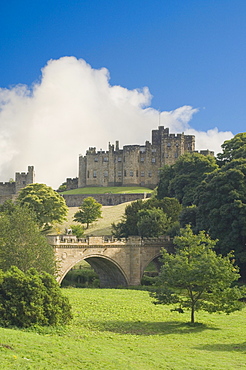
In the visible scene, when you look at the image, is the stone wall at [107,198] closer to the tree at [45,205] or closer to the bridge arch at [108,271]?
the tree at [45,205]

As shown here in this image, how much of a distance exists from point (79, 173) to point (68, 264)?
67.7m

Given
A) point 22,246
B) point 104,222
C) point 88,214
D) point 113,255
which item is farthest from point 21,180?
point 22,246

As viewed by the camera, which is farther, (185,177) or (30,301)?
(185,177)

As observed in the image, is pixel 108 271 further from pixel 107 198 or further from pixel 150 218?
pixel 107 198

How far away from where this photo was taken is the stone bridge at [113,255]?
154ft

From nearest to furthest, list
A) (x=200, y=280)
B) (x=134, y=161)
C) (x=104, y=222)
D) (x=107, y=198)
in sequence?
(x=200, y=280) < (x=104, y=222) < (x=107, y=198) < (x=134, y=161)

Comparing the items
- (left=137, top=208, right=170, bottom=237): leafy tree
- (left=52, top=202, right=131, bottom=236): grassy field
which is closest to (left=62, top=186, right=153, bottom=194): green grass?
(left=52, top=202, right=131, bottom=236): grassy field

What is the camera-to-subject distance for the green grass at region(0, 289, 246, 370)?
56.9 ft

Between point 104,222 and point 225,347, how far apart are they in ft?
189

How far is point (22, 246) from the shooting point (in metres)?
36.6

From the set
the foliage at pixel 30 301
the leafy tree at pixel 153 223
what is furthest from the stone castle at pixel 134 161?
the foliage at pixel 30 301

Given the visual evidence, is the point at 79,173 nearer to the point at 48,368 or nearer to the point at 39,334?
the point at 39,334

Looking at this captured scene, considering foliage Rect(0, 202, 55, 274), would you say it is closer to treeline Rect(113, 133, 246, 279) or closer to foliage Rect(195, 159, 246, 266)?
foliage Rect(195, 159, 246, 266)

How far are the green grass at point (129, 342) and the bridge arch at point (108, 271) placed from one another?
15.0 meters
